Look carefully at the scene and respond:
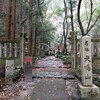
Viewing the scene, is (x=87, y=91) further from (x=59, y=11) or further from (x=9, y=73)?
(x=59, y=11)

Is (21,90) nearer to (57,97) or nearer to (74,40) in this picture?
(57,97)

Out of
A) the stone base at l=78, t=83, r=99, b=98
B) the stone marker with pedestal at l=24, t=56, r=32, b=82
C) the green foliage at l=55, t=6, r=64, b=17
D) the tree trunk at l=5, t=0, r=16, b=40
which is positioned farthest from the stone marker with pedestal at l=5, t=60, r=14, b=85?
the green foliage at l=55, t=6, r=64, b=17

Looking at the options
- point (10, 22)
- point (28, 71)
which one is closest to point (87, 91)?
point (28, 71)

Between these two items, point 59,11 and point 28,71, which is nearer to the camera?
point 28,71

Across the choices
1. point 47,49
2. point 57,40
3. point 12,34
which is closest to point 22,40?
point 12,34

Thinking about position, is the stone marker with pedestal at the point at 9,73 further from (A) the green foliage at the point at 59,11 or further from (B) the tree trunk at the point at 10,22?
(A) the green foliage at the point at 59,11

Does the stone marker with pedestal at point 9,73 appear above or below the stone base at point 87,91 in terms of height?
above

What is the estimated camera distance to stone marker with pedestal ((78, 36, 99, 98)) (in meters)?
5.79

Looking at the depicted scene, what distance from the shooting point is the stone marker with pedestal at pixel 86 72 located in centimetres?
579

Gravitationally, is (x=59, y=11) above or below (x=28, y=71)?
above

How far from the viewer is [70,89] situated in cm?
673

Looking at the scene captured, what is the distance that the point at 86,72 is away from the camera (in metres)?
6.04

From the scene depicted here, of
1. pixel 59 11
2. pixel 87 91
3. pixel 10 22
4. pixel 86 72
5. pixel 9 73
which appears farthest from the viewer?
pixel 59 11

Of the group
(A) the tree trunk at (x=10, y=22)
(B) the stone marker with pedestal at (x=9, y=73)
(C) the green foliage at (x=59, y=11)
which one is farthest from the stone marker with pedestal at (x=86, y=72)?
(C) the green foliage at (x=59, y=11)
